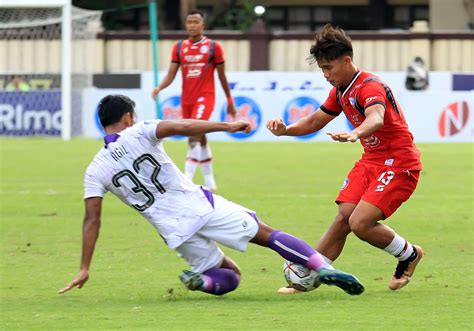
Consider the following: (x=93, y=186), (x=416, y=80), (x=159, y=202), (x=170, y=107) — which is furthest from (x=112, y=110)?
(x=416, y=80)

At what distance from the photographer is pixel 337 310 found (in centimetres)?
802

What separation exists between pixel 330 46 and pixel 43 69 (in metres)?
25.8

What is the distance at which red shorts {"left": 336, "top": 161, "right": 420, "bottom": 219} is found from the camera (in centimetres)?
865

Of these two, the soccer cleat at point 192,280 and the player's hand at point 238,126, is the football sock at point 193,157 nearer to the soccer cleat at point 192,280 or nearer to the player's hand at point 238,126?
the soccer cleat at point 192,280

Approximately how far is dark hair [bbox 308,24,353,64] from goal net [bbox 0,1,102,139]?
20392mm

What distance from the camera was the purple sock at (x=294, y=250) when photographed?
8.38 m

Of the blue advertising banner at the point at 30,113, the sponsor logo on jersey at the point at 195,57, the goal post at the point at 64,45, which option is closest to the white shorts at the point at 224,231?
the sponsor logo on jersey at the point at 195,57

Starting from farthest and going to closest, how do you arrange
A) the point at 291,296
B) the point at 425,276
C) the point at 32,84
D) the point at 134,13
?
the point at 134,13
the point at 32,84
the point at 425,276
the point at 291,296

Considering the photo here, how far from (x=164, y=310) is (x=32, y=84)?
78.9 ft

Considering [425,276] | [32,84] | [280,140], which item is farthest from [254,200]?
[32,84]

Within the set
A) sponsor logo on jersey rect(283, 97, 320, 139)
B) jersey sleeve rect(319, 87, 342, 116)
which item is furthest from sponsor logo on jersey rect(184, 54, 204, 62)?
sponsor logo on jersey rect(283, 97, 320, 139)

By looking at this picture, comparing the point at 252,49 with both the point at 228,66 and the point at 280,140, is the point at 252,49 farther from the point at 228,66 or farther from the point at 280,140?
the point at 280,140

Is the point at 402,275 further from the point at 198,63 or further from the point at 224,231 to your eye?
the point at 198,63

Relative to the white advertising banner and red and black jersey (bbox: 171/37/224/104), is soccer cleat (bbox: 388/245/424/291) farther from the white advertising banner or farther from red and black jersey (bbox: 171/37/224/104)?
the white advertising banner
